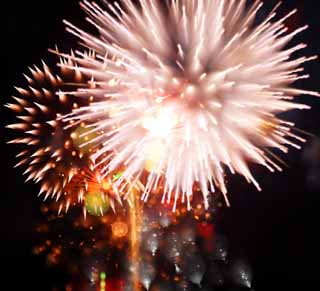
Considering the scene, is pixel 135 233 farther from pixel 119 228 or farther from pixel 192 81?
pixel 192 81

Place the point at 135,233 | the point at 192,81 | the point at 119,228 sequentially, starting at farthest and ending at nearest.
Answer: the point at 135,233 → the point at 119,228 → the point at 192,81

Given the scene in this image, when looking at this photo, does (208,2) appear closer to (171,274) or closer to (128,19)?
(128,19)

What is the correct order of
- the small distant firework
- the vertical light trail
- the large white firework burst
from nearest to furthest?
1. the large white firework burst
2. the small distant firework
3. the vertical light trail

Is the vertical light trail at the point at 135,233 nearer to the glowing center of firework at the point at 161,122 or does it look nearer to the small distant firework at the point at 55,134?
the small distant firework at the point at 55,134

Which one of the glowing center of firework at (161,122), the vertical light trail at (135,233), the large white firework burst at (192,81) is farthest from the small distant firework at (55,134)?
the vertical light trail at (135,233)

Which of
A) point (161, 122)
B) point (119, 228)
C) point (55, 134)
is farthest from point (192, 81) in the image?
point (119, 228)

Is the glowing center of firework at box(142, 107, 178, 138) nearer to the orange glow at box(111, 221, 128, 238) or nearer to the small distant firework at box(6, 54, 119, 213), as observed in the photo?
the small distant firework at box(6, 54, 119, 213)

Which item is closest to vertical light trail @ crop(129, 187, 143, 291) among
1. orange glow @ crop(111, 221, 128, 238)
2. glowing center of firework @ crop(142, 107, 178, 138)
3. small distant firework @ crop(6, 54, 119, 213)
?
orange glow @ crop(111, 221, 128, 238)

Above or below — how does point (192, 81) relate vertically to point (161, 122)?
above
